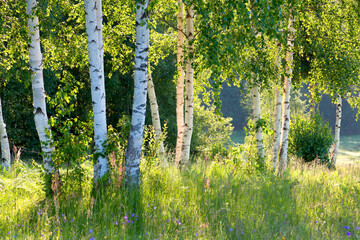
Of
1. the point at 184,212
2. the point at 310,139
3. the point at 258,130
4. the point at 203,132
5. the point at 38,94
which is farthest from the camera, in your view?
the point at 203,132

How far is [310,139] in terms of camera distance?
14.8 m

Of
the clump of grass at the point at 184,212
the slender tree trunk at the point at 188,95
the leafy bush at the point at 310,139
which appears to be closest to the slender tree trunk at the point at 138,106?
the clump of grass at the point at 184,212

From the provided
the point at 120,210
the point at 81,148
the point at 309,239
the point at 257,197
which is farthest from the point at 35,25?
the point at 309,239

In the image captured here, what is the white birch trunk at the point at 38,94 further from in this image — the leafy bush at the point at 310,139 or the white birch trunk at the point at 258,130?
the leafy bush at the point at 310,139

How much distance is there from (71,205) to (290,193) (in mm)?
3575

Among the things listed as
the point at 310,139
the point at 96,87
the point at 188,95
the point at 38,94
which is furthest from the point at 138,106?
the point at 310,139

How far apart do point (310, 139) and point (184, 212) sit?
11968 mm

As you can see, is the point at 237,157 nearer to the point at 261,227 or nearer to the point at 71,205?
the point at 261,227

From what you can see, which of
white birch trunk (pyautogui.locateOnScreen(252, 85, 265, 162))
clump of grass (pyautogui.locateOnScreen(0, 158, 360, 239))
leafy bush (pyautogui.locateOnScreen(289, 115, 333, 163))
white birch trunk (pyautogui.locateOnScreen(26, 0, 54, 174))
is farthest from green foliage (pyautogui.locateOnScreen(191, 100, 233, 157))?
white birch trunk (pyautogui.locateOnScreen(26, 0, 54, 174))

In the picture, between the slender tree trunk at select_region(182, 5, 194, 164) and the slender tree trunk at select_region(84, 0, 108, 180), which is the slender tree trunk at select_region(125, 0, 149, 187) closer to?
the slender tree trunk at select_region(84, 0, 108, 180)

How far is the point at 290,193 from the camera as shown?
18.8ft

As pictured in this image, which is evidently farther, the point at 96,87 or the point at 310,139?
the point at 310,139

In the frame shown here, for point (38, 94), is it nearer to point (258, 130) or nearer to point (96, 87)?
point (96, 87)

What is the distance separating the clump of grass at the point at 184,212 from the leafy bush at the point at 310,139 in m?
9.11
